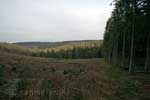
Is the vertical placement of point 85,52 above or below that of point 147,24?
below

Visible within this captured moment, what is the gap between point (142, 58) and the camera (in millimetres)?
44906

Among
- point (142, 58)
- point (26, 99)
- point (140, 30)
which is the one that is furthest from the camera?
point (142, 58)

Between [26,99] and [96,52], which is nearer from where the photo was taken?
[26,99]

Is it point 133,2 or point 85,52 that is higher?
point 133,2

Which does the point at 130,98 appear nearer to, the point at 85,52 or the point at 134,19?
the point at 134,19

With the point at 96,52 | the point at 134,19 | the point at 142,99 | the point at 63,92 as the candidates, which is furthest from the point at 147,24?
the point at 96,52

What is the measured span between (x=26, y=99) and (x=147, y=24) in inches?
832

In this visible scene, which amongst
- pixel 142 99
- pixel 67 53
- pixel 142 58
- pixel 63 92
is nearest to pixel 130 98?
pixel 142 99

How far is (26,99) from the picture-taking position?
901 centimetres

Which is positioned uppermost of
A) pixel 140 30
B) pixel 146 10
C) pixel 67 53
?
pixel 146 10

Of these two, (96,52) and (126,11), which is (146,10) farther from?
(96,52)

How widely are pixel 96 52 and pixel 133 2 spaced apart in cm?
8693

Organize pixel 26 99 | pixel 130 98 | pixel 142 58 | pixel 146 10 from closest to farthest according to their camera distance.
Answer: pixel 26 99 < pixel 130 98 < pixel 146 10 < pixel 142 58

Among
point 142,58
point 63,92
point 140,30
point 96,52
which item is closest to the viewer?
point 63,92
